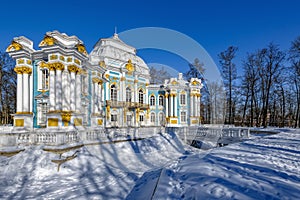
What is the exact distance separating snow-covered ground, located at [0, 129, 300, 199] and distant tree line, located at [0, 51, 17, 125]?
17.6 m

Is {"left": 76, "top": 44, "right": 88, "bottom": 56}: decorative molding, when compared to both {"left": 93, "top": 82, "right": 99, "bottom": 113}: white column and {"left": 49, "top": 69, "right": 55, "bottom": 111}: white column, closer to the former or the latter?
{"left": 49, "top": 69, "right": 55, "bottom": 111}: white column

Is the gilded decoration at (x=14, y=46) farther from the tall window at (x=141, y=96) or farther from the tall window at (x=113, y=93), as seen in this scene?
the tall window at (x=141, y=96)

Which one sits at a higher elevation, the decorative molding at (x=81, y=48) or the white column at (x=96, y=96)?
the decorative molding at (x=81, y=48)

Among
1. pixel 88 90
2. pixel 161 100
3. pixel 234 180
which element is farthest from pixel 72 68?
pixel 161 100

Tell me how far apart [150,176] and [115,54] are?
57.6ft

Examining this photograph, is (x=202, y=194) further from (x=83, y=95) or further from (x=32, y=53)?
(x=32, y=53)

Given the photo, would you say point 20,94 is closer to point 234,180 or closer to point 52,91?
point 52,91

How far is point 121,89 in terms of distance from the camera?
62.1ft

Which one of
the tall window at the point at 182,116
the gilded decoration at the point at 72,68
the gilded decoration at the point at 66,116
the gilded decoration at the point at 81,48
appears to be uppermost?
the gilded decoration at the point at 81,48

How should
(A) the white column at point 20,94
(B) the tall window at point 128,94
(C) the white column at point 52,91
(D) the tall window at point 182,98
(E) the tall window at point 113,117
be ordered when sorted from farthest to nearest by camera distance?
(D) the tall window at point 182,98
(B) the tall window at point 128,94
(E) the tall window at point 113,117
(A) the white column at point 20,94
(C) the white column at point 52,91

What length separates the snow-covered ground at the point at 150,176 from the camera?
9.37 ft

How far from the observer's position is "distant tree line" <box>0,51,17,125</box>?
61.9 feet

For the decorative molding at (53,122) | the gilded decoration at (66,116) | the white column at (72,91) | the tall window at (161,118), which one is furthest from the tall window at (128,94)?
the decorative molding at (53,122)

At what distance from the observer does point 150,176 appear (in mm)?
4715
